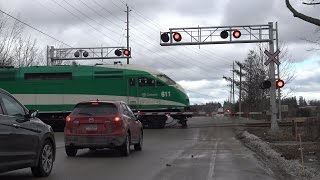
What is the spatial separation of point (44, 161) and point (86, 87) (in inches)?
946

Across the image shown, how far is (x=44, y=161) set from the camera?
436 inches

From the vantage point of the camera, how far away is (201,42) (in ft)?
103

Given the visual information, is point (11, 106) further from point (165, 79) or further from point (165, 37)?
point (165, 79)

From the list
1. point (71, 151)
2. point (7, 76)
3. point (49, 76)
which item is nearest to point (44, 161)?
point (71, 151)

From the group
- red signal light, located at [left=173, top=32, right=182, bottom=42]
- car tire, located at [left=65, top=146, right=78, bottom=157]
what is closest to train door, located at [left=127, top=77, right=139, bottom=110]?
red signal light, located at [left=173, top=32, right=182, bottom=42]

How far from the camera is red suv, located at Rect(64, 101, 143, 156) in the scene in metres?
15.6

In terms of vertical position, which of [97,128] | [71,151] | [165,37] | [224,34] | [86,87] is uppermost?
[224,34]

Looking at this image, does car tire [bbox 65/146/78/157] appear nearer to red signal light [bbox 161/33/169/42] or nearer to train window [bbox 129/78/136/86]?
red signal light [bbox 161/33/169/42]

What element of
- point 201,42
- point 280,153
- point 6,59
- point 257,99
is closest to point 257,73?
point 257,99

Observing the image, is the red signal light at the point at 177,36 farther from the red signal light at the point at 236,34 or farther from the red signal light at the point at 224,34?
the red signal light at the point at 236,34

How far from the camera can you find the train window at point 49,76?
34.7 m

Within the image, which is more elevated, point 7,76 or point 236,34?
point 236,34

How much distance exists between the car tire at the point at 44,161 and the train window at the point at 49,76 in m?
24.0

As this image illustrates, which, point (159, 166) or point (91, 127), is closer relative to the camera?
point (159, 166)
